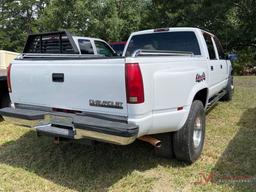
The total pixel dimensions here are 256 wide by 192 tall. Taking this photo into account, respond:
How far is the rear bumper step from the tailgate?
14 centimetres

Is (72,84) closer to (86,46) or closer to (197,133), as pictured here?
(197,133)

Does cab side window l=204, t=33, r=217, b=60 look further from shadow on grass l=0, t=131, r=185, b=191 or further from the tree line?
the tree line

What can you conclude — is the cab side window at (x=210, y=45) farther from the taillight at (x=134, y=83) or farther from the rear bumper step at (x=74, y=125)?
the rear bumper step at (x=74, y=125)

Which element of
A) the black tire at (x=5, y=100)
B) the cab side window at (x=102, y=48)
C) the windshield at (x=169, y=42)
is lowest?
the black tire at (x=5, y=100)

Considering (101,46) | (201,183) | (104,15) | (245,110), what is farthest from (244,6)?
(201,183)

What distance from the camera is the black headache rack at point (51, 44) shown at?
4.86m

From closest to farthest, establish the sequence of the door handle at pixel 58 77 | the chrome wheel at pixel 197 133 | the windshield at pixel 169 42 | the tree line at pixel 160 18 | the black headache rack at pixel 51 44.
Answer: the door handle at pixel 58 77 → the chrome wheel at pixel 197 133 → the black headache rack at pixel 51 44 → the windshield at pixel 169 42 → the tree line at pixel 160 18

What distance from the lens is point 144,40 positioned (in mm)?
5605

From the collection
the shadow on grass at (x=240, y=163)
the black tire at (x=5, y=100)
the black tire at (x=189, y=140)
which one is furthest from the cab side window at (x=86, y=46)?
the black tire at (x=189, y=140)

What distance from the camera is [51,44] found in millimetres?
5137

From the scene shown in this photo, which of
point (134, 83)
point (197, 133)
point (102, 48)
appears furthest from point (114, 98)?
point (102, 48)

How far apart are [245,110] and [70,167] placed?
184 inches

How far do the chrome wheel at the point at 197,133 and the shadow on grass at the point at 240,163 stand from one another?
0.38 metres

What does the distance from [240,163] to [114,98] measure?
83.3 inches
